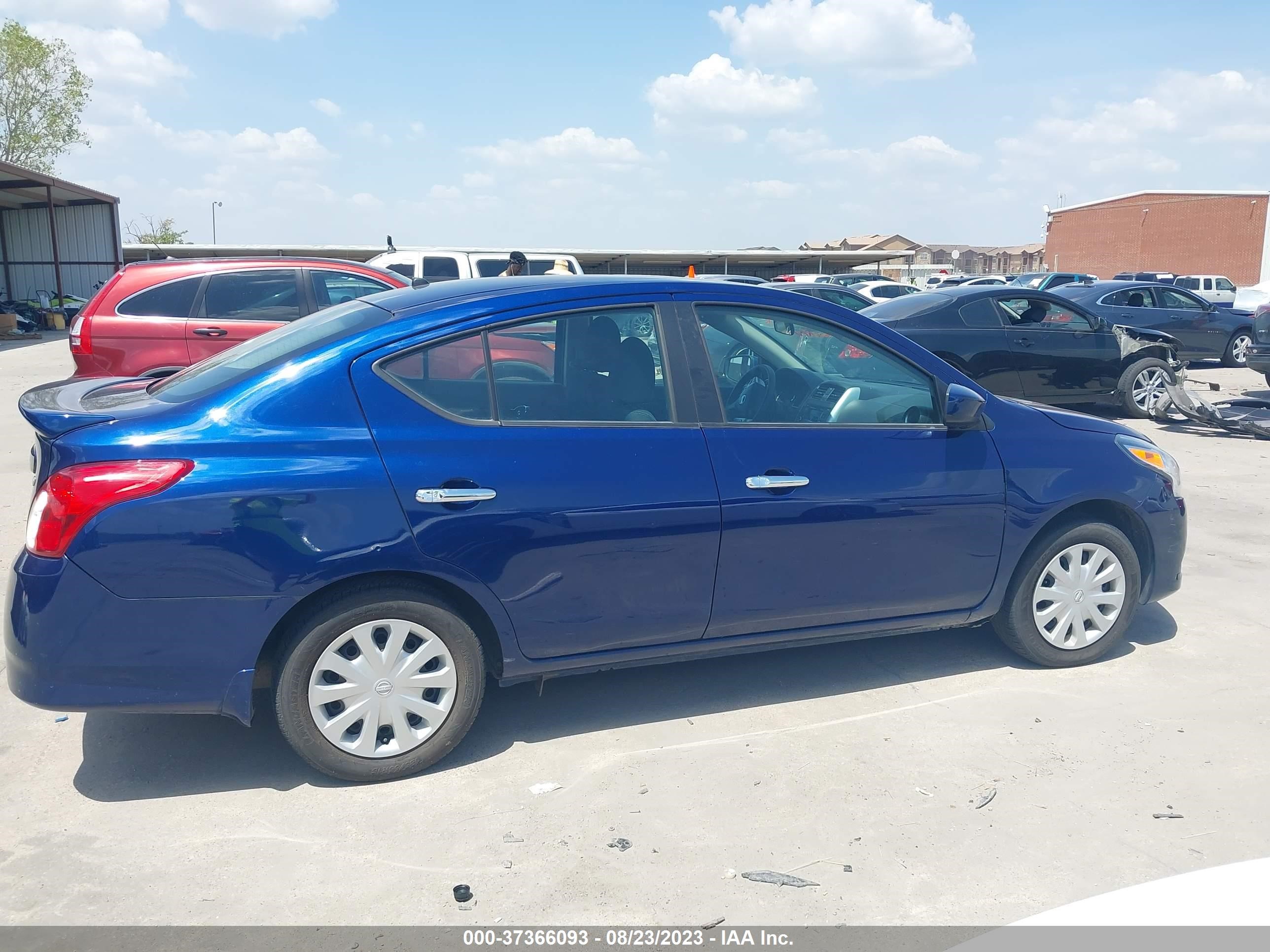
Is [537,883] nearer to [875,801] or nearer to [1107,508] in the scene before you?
[875,801]

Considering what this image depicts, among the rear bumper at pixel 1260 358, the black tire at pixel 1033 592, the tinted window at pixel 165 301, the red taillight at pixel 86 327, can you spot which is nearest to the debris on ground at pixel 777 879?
the black tire at pixel 1033 592

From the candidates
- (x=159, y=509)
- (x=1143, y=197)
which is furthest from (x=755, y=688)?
(x=1143, y=197)

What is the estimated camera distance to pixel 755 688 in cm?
453

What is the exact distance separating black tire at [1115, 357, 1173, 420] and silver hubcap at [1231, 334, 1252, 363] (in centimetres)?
701

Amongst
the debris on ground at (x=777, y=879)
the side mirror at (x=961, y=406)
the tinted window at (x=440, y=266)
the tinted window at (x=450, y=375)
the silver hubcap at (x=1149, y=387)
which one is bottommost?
the debris on ground at (x=777, y=879)

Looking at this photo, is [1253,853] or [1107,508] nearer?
[1253,853]

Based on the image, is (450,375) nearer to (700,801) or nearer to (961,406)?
(700,801)

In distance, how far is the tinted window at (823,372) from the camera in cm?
418

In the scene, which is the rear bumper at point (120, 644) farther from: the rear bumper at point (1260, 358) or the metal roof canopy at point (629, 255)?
the metal roof canopy at point (629, 255)

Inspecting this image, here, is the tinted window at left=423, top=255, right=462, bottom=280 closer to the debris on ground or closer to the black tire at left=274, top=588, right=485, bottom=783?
the black tire at left=274, top=588, right=485, bottom=783

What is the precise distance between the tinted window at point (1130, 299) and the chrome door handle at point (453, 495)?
15300 mm

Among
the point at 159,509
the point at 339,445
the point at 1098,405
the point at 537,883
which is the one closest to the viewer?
the point at 537,883

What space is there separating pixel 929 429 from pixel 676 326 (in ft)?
3.86

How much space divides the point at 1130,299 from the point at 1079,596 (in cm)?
1386
